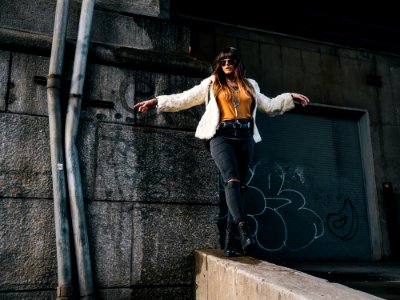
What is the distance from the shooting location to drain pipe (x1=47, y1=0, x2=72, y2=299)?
329 centimetres

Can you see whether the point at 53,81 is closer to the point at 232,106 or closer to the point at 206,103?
the point at 206,103

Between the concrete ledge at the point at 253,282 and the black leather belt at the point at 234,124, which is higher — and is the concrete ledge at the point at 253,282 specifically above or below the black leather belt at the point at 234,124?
below

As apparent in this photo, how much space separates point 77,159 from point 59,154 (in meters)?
0.16

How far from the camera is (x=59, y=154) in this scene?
11.6 feet

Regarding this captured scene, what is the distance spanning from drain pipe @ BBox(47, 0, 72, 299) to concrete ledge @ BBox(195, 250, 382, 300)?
1124mm

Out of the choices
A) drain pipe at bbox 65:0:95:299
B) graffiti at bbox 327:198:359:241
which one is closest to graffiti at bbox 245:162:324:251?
graffiti at bbox 327:198:359:241

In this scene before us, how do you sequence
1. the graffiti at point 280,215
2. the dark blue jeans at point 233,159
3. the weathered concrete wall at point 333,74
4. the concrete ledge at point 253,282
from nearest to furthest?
the concrete ledge at point 253,282 → the dark blue jeans at point 233,159 → the graffiti at point 280,215 → the weathered concrete wall at point 333,74

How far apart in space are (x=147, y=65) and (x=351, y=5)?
16.7 feet

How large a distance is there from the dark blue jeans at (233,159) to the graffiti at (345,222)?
3893mm

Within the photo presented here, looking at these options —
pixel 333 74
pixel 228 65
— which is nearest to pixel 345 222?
pixel 333 74

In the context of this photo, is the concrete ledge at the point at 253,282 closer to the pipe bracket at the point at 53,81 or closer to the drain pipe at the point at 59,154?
the drain pipe at the point at 59,154

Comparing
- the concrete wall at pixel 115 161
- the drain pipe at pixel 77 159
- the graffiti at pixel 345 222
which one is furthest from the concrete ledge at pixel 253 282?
the graffiti at pixel 345 222

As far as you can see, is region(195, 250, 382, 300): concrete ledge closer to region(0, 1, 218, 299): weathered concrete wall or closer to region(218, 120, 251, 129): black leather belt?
region(0, 1, 218, 299): weathered concrete wall

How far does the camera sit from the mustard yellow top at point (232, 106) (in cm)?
345
